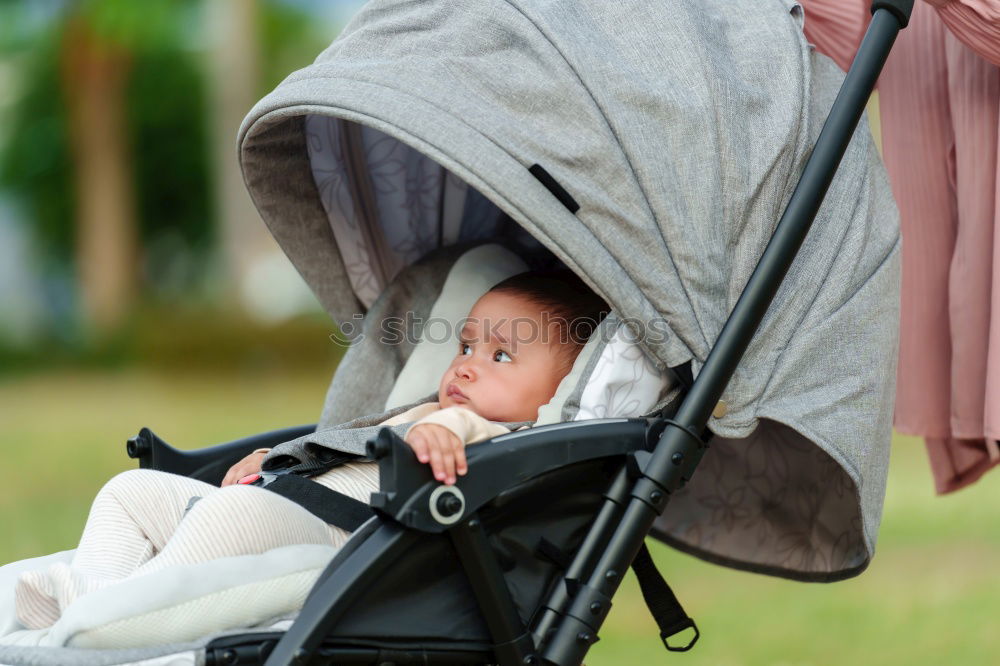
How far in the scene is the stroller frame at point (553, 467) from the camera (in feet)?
5.44

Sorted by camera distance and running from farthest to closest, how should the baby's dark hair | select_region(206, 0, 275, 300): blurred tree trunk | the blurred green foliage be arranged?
the blurred green foliage < select_region(206, 0, 275, 300): blurred tree trunk < the baby's dark hair

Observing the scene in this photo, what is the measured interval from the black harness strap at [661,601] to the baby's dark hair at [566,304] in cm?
43

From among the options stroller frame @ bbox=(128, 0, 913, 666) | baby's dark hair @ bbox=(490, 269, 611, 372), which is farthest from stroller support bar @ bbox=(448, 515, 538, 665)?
baby's dark hair @ bbox=(490, 269, 611, 372)

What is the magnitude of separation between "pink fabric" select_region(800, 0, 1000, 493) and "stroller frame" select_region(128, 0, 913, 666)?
50 cm

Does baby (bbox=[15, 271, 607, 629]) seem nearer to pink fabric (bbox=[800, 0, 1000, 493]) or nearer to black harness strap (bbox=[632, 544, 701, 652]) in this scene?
black harness strap (bbox=[632, 544, 701, 652])

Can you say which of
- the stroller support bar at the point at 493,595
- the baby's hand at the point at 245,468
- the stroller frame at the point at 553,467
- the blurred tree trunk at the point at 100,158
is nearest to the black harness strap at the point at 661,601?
the stroller frame at the point at 553,467

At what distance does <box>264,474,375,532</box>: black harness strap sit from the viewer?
2016mm

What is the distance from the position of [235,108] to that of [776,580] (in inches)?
→ 399

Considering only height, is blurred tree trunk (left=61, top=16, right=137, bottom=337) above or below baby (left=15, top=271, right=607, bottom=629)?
above

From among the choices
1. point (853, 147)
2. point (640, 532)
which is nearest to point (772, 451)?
point (853, 147)

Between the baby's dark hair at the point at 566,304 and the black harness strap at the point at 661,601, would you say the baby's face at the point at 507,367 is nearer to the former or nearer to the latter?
the baby's dark hair at the point at 566,304

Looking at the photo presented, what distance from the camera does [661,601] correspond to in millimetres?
2158

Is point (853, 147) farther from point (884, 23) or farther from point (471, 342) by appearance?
point (471, 342)

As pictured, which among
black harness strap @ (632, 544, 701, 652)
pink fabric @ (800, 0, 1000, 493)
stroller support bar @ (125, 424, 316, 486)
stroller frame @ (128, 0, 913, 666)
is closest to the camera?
stroller frame @ (128, 0, 913, 666)
